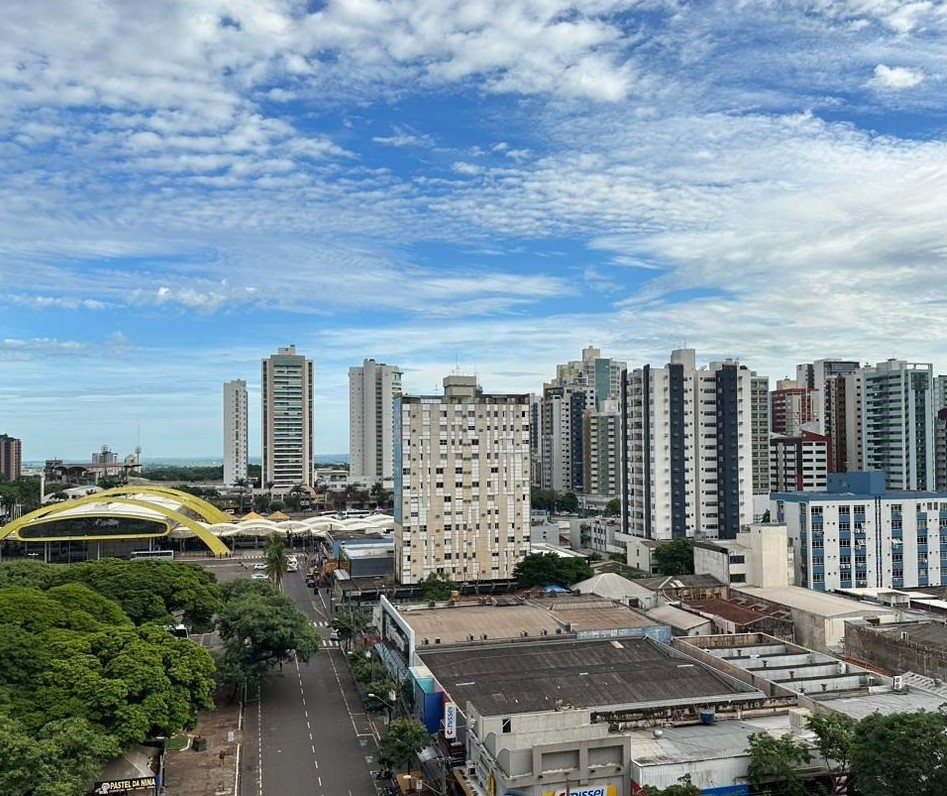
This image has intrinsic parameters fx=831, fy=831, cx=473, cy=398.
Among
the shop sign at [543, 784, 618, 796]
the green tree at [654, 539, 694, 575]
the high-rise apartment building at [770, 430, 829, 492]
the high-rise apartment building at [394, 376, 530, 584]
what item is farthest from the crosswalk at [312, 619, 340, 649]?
the high-rise apartment building at [770, 430, 829, 492]

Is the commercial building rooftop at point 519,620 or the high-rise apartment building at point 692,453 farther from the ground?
the high-rise apartment building at point 692,453

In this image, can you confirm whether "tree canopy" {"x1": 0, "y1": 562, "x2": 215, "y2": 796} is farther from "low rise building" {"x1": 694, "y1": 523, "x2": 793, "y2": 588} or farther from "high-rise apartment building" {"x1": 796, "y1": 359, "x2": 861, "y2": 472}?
"high-rise apartment building" {"x1": 796, "y1": 359, "x2": 861, "y2": 472}

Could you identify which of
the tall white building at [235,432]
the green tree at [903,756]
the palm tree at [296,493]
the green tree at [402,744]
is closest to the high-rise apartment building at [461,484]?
the green tree at [402,744]

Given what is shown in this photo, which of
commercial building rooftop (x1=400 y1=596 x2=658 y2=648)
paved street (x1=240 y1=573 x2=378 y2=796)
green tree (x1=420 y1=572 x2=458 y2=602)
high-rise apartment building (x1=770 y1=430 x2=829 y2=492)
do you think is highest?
high-rise apartment building (x1=770 y1=430 x2=829 y2=492)

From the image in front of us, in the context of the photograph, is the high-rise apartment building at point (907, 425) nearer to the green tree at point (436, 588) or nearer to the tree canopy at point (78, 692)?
the green tree at point (436, 588)

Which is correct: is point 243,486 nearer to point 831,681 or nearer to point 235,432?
point 235,432

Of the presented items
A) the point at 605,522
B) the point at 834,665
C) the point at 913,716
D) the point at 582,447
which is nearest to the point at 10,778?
the point at 913,716
